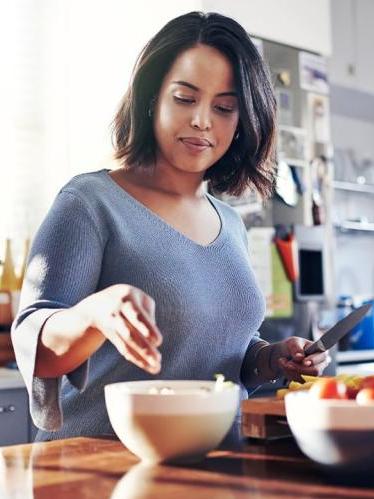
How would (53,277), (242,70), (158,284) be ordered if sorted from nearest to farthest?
(53,277)
(158,284)
(242,70)

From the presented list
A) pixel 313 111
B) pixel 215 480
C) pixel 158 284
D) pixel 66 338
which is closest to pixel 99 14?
pixel 313 111

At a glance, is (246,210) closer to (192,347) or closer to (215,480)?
(192,347)

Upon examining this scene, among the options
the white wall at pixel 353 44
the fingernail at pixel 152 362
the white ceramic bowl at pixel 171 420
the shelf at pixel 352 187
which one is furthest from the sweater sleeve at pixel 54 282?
the shelf at pixel 352 187

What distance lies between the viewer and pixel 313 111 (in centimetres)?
326

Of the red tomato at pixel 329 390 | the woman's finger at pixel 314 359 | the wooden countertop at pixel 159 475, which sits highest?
the woman's finger at pixel 314 359

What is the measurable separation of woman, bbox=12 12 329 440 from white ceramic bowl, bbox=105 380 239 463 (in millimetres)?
153

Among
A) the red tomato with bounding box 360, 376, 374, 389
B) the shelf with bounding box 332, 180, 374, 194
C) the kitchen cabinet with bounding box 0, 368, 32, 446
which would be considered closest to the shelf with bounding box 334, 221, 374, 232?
the shelf with bounding box 332, 180, 374, 194

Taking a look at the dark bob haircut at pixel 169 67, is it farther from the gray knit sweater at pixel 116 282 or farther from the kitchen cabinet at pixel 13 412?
the kitchen cabinet at pixel 13 412

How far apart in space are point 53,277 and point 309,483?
518 mm

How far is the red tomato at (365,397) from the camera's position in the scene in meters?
0.90

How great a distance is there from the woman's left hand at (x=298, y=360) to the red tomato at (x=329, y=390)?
1.28ft

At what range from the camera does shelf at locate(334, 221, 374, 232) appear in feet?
14.0

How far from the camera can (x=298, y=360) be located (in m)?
1.36

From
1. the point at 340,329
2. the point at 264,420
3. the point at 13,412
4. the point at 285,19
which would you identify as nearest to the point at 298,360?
the point at 340,329
